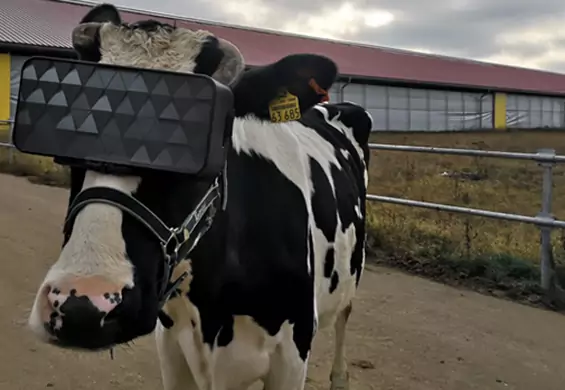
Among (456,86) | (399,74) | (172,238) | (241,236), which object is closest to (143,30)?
(172,238)

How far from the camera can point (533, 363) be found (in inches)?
165

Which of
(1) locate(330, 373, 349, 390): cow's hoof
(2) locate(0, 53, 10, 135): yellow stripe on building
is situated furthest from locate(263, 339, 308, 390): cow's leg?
(2) locate(0, 53, 10, 135): yellow stripe on building

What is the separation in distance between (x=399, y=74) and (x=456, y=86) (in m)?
4.11

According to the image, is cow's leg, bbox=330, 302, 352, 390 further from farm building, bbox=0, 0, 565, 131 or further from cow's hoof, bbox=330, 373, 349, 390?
farm building, bbox=0, 0, 565, 131

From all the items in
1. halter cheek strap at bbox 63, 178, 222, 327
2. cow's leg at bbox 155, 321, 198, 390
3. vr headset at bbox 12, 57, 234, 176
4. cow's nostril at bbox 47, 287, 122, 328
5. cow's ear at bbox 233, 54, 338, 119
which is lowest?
cow's leg at bbox 155, 321, 198, 390

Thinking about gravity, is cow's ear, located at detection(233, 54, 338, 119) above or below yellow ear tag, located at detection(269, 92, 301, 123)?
above

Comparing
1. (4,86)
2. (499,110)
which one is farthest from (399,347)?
(499,110)

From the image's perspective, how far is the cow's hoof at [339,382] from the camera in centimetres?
372

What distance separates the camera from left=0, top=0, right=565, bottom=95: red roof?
24.8m

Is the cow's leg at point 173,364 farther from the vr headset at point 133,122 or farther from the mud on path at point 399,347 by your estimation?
the mud on path at point 399,347

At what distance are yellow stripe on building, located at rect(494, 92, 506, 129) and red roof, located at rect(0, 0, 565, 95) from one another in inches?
26.0

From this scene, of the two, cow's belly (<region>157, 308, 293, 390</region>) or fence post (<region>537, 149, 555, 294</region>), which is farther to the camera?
fence post (<region>537, 149, 555, 294</region>)

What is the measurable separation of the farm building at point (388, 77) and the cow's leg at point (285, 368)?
19656 millimetres

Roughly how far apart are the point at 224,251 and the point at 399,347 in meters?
2.54
